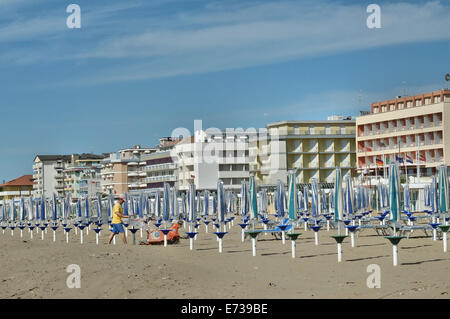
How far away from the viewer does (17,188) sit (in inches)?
6929

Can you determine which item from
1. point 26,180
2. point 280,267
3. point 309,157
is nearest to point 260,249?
point 280,267

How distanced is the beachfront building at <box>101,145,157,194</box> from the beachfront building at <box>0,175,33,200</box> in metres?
53.6

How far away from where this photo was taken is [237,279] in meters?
14.5

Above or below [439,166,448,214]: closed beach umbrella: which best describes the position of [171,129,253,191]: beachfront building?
above

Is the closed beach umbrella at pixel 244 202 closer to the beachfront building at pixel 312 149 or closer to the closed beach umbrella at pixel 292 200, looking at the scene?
the closed beach umbrella at pixel 292 200

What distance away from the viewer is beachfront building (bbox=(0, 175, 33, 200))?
17162 cm

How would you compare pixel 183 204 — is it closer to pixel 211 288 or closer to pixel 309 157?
pixel 309 157

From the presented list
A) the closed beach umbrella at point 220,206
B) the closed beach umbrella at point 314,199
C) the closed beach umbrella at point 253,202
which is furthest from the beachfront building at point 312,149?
the closed beach umbrella at point 253,202

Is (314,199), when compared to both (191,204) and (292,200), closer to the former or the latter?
(191,204)

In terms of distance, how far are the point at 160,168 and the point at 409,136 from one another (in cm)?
4633

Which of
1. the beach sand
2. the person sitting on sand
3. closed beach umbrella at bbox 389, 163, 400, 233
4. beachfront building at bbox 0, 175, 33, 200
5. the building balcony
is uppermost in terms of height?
the building balcony

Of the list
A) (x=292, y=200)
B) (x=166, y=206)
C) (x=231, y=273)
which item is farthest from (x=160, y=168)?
(x=231, y=273)

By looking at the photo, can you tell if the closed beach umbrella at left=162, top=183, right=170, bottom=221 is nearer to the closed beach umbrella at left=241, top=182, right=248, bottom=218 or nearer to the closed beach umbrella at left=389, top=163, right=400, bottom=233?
the closed beach umbrella at left=241, top=182, right=248, bottom=218

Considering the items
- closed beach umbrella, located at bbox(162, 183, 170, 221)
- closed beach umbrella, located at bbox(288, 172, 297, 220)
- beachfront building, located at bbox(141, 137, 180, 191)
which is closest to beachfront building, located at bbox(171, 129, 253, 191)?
beachfront building, located at bbox(141, 137, 180, 191)
